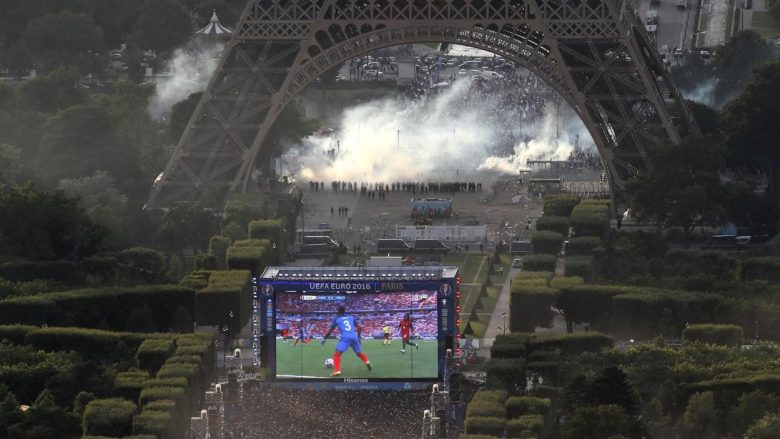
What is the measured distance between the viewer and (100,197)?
152125mm

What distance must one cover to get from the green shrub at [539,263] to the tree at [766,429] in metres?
34.5

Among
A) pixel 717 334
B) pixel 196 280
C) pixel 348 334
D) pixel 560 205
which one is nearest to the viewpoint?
pixel 348 334

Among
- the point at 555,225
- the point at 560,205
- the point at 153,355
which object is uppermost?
the point at 560,205

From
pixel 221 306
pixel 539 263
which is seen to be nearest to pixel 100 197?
pixel 539 263

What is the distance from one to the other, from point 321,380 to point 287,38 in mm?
38228

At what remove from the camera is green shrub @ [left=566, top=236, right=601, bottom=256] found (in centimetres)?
13962

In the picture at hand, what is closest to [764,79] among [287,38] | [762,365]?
[287,38]

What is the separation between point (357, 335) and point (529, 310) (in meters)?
13.2

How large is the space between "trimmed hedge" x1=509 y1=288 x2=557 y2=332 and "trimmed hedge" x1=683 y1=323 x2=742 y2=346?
6775mm

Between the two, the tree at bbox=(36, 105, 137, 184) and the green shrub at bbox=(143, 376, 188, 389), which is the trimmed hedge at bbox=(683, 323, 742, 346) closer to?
the green shrub at bbox=(143, 376, 188, 389)

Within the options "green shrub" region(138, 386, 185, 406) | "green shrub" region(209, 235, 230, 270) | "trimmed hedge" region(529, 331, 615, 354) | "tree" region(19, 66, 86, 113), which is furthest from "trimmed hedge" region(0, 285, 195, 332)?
"tree" region(19, 66, 86, 113)

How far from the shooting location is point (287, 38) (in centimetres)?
14788

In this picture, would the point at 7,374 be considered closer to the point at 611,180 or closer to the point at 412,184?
the point at 611,180

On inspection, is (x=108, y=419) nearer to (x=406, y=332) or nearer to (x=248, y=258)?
(x=406, y=332)
